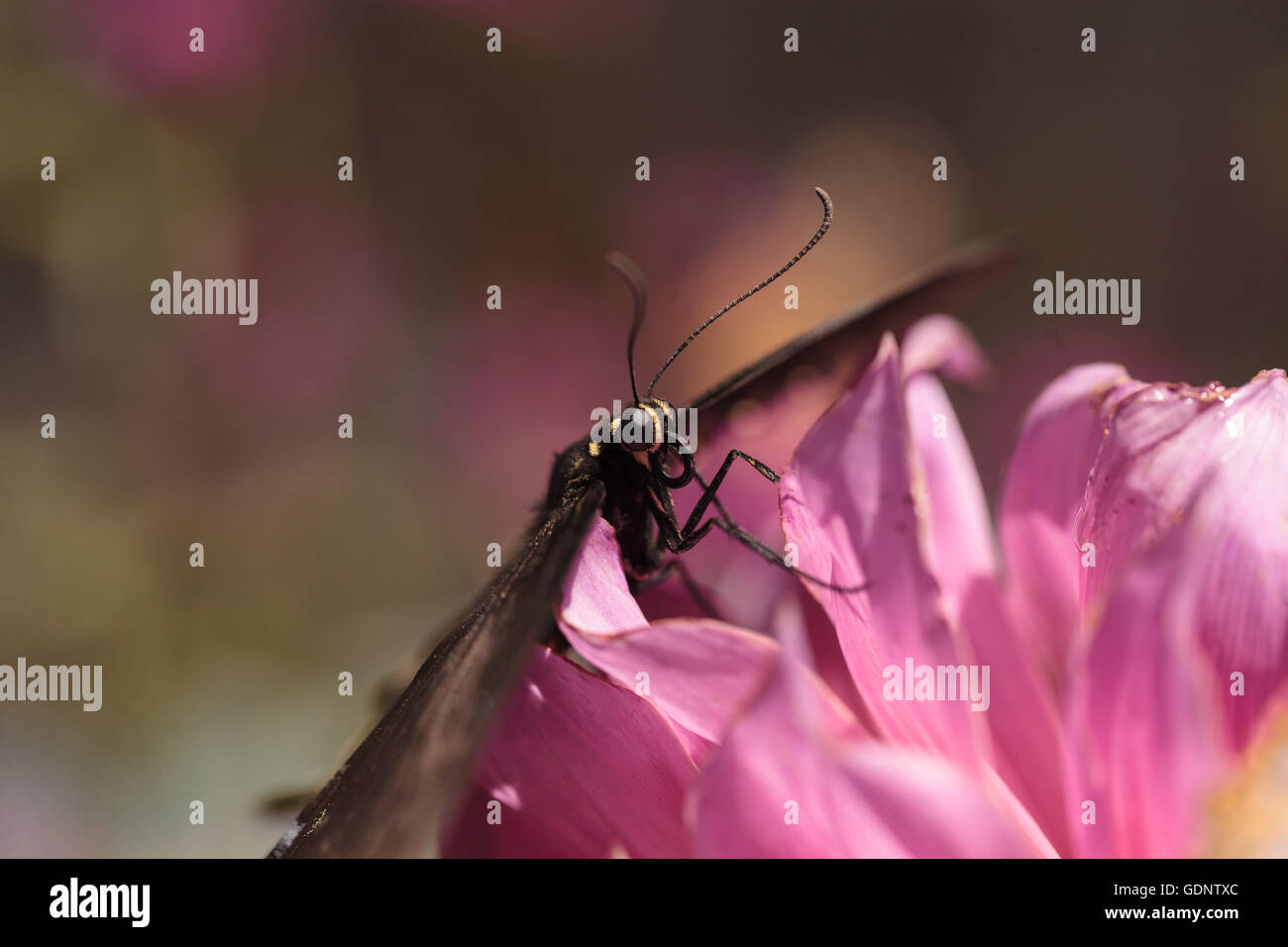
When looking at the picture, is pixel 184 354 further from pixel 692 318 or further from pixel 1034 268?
pixel 1034 268

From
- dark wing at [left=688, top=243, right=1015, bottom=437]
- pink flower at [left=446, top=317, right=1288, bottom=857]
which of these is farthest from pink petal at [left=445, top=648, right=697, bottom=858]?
dark wing at [left=688, top=243, right=1015, bottom=437]

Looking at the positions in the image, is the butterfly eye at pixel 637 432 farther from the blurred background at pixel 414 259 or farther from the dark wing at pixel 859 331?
the blurred background at pixel 414 259

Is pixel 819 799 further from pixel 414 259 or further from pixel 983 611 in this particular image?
pixel 414 259

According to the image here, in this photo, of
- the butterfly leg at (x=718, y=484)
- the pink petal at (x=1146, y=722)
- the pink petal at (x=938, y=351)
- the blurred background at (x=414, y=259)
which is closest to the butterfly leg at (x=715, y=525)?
the butterfly leg at (x=718, y=484)

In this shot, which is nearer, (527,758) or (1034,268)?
(527,758)

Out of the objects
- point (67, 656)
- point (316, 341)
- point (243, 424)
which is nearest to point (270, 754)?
point (67, 656)

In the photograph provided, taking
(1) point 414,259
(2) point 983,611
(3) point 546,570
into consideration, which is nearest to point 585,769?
(3) point 546,570
